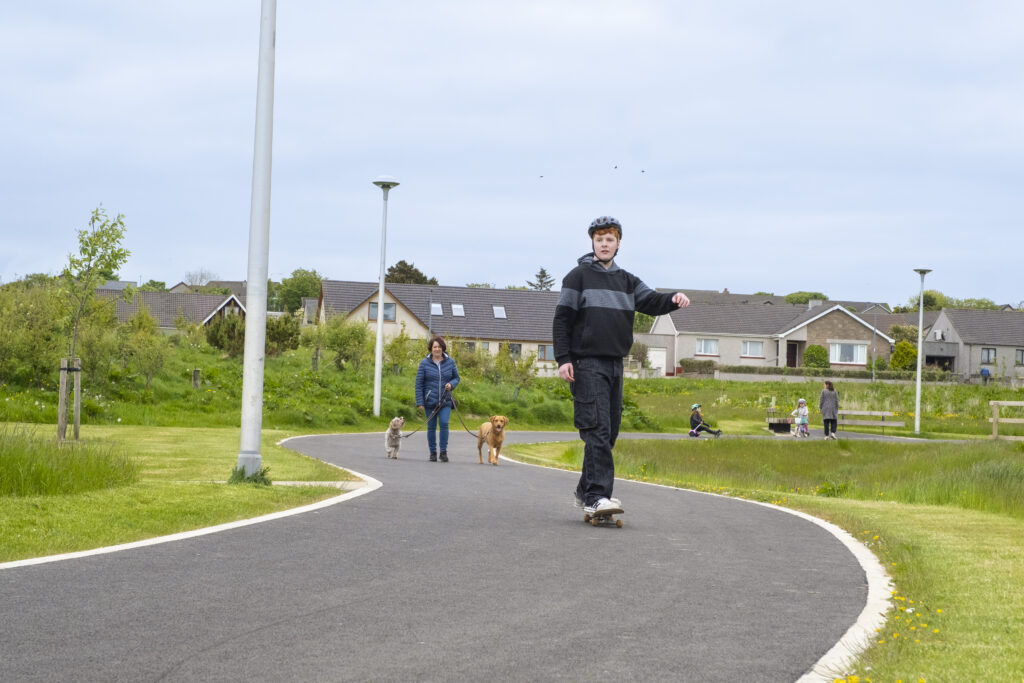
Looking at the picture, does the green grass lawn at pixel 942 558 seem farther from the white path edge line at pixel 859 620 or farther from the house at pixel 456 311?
the house at pixel 456 311

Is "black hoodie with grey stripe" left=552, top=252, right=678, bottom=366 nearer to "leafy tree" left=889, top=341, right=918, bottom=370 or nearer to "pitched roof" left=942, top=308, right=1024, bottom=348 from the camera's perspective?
"leafy tree" left=889, top=341, right=918, bottom=370

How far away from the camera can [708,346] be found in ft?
279

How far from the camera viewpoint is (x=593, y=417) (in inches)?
346

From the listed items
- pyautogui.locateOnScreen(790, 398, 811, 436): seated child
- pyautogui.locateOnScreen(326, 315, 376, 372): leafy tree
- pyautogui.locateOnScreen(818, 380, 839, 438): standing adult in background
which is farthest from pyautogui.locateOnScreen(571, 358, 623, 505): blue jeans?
pyautogui.locateOnScreen(326, 315, 376, 372): leafy tree

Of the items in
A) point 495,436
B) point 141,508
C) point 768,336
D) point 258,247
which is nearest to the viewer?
point 141,508

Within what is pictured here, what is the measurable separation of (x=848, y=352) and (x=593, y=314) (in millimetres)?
77187

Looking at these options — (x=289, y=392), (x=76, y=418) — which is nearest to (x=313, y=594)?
(x=76, y=418)

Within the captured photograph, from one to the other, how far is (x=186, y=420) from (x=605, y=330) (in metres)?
19.5

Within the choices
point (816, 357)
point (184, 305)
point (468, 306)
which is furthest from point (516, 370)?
point (816, 357)

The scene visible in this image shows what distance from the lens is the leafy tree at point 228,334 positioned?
39.7 meters

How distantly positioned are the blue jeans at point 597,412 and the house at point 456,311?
62.2m

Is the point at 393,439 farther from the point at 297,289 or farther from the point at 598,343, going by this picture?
the point at 297,289

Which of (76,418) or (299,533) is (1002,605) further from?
(76,418)

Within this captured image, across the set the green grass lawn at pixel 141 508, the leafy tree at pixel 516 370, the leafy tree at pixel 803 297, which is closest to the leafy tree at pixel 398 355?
the leafy tree at pixel 516 370
